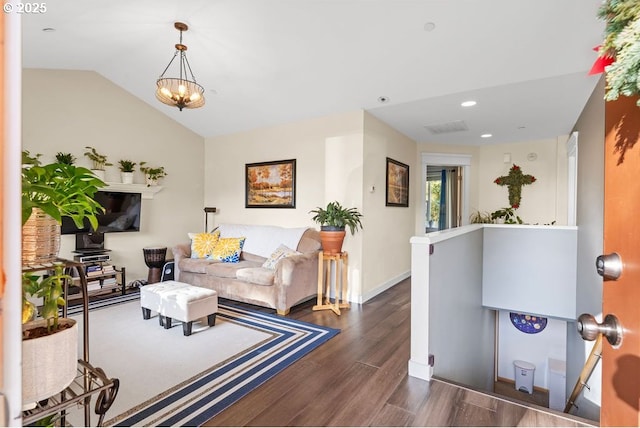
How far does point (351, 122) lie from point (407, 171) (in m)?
1.65

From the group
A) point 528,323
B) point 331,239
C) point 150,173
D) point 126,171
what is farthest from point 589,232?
point 126,171

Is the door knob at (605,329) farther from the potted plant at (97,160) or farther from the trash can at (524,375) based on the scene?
the potted plant at (97,160)

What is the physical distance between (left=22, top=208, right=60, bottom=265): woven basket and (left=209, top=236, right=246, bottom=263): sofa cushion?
3.55 meters

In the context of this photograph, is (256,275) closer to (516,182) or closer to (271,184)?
(271,184)

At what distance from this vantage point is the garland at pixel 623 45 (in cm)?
59

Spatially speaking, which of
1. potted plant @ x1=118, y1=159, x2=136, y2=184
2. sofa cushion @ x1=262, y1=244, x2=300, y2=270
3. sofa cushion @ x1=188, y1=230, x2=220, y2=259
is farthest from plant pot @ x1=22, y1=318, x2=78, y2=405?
potted plant @ x1=118, y1=159, x2=136, y2=184

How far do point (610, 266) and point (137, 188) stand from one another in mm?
5253

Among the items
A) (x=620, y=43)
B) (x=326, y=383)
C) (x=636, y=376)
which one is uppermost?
(x=620, y=43)

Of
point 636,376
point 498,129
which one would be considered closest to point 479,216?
point 498,129

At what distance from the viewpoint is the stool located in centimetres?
464

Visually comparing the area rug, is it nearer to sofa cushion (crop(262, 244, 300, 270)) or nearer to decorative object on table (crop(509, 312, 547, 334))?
sofa cushion (crop(262, 244, 300, 270))

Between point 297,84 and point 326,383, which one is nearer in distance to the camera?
point 326,383

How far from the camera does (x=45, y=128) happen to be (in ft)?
13.0

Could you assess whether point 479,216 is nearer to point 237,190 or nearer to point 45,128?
point 237,190
